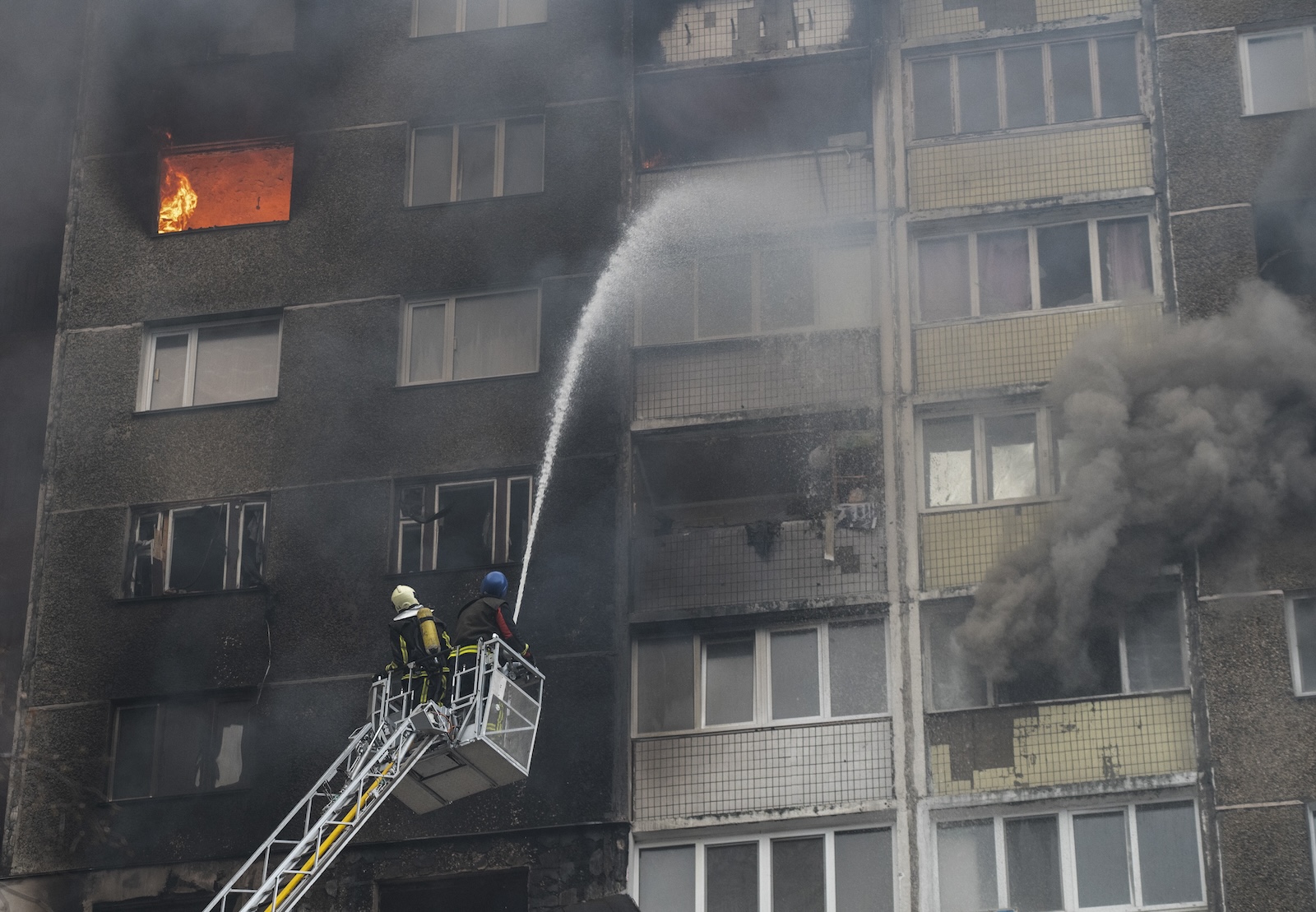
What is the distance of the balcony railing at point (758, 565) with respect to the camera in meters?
21.9

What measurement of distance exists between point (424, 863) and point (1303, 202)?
40.4ft

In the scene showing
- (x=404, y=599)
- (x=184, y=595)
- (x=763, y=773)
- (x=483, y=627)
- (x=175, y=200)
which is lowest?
(x=763, y=773)

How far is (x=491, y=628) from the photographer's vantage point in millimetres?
18188

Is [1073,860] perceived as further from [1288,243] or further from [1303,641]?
[1288,243]

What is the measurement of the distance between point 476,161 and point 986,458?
7.59 metres

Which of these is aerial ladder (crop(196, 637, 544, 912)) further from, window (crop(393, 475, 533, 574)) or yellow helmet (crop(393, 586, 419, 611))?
window (crop(393, 475, 533, 574))

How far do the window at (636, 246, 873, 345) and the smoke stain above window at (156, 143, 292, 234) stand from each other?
5378mm

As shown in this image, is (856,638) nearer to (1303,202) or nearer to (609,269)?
(609,269)

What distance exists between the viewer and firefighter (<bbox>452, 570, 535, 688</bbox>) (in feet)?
59.2

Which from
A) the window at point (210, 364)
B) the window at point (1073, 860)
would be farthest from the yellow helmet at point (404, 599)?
the window at point (210, 364)

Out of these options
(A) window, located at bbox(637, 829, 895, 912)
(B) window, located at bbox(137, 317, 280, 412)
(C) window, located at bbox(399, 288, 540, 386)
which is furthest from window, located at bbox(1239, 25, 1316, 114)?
(B) window, located at bbox(137, 317, 280, 412)

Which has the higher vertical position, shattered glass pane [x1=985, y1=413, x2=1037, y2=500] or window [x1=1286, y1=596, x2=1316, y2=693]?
shattered glass pane [x1=985, y1=413, x2=1037, y2=500]

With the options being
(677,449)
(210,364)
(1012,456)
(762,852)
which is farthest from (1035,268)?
(210,364)

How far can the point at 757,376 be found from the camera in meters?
22.9
